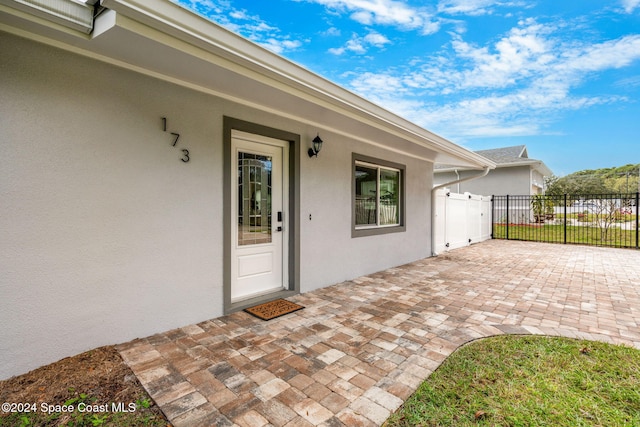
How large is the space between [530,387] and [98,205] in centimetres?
418

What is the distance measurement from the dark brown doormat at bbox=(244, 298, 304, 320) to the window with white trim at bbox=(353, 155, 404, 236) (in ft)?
7.30

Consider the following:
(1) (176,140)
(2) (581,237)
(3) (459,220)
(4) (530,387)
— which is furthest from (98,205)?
(2) (581,237)

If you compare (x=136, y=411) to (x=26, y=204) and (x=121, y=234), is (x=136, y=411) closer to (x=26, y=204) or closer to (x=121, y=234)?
(x=121, y=234)

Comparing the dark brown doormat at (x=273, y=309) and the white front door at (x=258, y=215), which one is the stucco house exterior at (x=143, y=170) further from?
the dark brown doormat at (x=273, y=309)

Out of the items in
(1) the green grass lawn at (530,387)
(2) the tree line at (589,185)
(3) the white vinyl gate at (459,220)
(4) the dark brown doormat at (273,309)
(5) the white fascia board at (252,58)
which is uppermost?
(2) the tree line at (589,185)

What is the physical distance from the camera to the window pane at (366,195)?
6.19m

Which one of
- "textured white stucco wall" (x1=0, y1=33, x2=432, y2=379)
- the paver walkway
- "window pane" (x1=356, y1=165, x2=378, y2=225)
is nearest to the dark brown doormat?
the paver walkway

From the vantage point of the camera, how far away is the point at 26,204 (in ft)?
7.97

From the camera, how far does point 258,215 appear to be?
14.3ft

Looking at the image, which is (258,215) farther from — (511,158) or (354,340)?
(511,158)

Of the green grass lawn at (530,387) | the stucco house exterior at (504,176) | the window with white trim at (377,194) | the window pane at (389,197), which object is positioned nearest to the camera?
the green grass lawn at (530,387)

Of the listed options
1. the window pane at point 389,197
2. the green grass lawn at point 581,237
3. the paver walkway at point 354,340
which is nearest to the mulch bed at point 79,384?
the paver walkway at point 354,340

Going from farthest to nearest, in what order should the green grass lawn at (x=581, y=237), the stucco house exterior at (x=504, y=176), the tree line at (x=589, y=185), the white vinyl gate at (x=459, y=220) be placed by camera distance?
the tree line at (x=589, y=185) → the stucco house exterior at (x=504, y=176) → the green grass lawn at (x=581, y=237) → the white vinyl gate at (x=459, y=220)

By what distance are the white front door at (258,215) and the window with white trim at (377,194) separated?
1817mm
